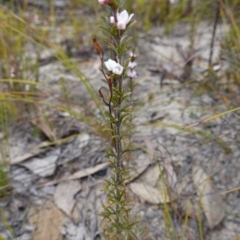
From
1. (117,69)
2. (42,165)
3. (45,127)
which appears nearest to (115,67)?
(117,69)

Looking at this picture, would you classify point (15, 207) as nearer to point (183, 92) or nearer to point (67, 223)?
point (67, 223)

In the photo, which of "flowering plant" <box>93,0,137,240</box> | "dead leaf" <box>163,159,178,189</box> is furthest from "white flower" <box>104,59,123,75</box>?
"dead leaf" <box>163,159,178,189</box>

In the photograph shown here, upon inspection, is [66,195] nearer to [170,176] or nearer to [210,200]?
[170,176]

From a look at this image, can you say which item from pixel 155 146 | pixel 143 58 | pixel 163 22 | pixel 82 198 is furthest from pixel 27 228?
pixel 163 22

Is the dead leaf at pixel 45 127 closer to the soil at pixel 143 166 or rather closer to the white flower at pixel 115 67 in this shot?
the soil at pixel 143 166

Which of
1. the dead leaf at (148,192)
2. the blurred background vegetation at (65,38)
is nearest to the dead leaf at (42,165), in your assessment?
the blurred background vegetation at (65,38)
